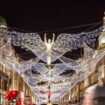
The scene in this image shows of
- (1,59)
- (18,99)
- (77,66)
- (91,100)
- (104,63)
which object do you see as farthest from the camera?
(104,63)

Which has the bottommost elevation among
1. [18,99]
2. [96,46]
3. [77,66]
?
[18,99]

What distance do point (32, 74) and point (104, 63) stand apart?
20.7 meters

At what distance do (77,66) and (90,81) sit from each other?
6182cm

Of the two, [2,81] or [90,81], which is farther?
[90,81]

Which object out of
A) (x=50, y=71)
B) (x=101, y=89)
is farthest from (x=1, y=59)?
(x=101, y=89)

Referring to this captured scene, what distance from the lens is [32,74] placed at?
271ft

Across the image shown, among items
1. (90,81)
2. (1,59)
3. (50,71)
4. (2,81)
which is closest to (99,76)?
(90,81)

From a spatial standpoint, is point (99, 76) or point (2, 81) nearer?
point (2, 81)

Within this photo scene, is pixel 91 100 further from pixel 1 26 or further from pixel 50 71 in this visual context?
pixel 1 26

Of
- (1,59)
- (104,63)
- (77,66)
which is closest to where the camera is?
(77,66)

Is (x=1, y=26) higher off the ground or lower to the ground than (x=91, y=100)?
higher

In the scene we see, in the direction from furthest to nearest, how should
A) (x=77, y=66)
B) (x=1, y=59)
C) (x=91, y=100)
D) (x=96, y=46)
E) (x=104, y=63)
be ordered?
(x=96, y=46)
(x=104, y=63)
(x=1, y=59)
(x=77, y=66)
(x=91, y=100)

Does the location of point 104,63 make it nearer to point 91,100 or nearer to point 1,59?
point 1,59

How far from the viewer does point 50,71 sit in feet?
177
